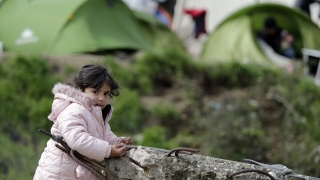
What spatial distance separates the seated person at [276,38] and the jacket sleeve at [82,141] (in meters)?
8.86

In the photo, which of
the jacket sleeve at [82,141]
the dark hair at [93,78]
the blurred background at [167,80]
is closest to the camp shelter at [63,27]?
the blurred background at [167,80]

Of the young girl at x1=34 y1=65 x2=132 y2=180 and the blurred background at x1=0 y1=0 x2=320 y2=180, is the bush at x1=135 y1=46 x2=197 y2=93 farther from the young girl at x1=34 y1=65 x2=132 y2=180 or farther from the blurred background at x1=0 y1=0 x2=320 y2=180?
the young girl at x1=34 y1=65 x2=132 y2=180

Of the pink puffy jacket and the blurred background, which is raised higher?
the blurred background

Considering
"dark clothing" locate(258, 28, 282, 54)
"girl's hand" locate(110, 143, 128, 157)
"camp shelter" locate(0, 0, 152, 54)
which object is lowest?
"girl's hand" locate(110, 143, 128, 157)

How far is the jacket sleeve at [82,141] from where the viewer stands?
3.45m

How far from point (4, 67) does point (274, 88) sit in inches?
145

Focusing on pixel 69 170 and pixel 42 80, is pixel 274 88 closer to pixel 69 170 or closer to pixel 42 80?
pixel 42 80

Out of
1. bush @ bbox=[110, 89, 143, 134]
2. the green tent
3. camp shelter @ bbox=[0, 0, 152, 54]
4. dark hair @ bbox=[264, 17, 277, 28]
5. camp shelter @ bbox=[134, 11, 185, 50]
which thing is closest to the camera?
bush @ bbox=[110, 89, 143, 134]

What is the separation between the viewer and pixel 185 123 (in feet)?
29.8

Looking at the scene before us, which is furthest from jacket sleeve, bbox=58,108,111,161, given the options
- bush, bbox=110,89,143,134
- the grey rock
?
bush, bbox=110,89,143,134

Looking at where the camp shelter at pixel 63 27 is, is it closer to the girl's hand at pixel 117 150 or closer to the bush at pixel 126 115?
the bush at pixel 126 115

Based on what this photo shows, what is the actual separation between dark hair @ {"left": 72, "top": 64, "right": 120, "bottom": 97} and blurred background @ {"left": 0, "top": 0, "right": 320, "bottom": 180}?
12.5ft

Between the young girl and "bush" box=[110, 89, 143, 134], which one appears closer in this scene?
the young girl

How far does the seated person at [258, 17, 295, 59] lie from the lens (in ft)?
39.4
